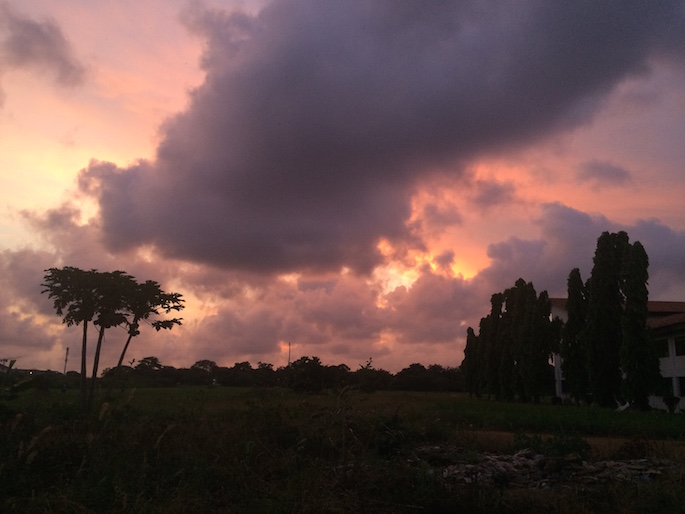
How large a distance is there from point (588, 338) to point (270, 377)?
23.1 metres

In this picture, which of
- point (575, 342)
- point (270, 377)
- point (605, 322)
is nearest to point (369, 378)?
point (270, 377)

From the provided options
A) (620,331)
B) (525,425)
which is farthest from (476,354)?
(525,425)

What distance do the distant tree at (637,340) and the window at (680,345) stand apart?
561cm

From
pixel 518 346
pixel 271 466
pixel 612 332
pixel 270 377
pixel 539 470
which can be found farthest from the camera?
pixel 518 346

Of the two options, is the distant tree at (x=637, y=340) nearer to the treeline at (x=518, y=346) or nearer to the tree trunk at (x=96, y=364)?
the treeline at (x=518, y=346)

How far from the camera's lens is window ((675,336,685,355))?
31.6 m

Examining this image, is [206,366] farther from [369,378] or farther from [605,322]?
[369,378]

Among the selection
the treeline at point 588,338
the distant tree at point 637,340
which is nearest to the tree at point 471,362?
the treeline at point 588,338

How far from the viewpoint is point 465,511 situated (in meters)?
6.40

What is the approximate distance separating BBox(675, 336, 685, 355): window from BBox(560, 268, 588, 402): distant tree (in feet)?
16.1

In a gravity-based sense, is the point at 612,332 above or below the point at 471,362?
above

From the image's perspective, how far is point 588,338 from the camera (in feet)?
101

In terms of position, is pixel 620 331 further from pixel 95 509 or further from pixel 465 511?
pixel 95 509

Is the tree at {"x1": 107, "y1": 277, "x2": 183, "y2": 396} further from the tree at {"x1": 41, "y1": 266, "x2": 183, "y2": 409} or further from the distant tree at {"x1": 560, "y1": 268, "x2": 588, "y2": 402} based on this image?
the distant tree at {"x1": 560, "y1": 268, "x2": 588, "y2": 402}
